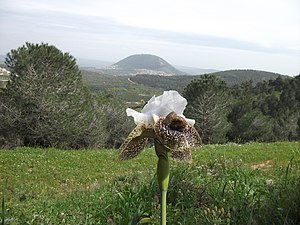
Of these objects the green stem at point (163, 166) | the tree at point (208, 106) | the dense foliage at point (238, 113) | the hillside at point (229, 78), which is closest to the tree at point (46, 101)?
the dense foliage at point (238, 113)

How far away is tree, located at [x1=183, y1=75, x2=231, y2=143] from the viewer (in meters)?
33.0

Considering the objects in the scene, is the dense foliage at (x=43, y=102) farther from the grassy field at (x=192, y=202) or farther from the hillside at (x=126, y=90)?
the hillside at (x=126, y=90)

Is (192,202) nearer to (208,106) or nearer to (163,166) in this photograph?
(163,166)

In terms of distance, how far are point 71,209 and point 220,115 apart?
2910cm

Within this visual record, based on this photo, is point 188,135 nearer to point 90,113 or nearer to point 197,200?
point 197,200

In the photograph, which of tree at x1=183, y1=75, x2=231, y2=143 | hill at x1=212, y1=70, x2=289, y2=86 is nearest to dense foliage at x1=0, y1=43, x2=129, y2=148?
tree at x1=183, y1=75, x2=231, y2=143

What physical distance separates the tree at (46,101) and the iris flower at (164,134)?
19.8m

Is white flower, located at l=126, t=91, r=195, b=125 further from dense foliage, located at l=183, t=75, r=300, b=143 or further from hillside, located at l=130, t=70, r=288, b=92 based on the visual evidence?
hillside, located at l=130, t=70, r=288, b=92

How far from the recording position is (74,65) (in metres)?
24.1

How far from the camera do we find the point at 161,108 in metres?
1.97

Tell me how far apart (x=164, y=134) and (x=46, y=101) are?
808 inches

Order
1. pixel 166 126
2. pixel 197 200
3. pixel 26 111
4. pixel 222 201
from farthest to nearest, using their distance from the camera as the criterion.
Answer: pixel 26 111, pixel 197 200, pixel 222 201, pixel 166 126

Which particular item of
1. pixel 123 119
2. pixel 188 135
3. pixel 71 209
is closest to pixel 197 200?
pixel 71 209

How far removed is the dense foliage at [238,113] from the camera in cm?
3325
